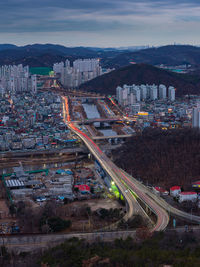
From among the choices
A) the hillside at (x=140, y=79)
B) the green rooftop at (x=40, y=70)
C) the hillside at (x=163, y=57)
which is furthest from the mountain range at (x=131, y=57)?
the hillside at (x=140, y=79)

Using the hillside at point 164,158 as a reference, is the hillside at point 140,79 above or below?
above

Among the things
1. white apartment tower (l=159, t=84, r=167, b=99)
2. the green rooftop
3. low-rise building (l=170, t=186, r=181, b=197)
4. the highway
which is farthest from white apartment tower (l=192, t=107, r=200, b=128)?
the green rooftop

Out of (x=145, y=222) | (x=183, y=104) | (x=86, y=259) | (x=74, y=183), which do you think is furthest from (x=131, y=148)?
(x=183, y=104)

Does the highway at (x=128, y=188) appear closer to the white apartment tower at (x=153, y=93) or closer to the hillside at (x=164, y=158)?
the hillside at (x=164, y=158)

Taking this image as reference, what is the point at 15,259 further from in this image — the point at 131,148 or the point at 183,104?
the point at 183,104

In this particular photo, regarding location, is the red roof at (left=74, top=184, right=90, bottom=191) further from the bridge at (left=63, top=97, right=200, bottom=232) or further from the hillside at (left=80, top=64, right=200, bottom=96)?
the hillside at (left=80, top=64, right=200, bottom=96)
